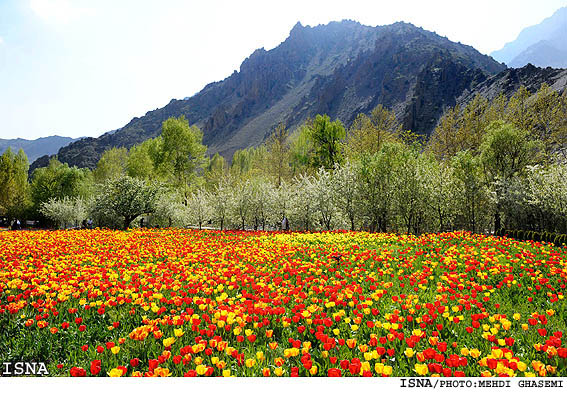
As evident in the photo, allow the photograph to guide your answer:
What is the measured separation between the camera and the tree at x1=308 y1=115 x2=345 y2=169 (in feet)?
119

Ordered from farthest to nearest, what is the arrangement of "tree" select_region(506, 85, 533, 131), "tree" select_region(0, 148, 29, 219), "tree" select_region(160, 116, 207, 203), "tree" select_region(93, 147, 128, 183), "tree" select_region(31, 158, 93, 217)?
"tree" select_region(93, 147, 128, 183) → "tree" select_region(31, 158, 93, 217) → "tree" select_region(0, 148, 29, 219) → "tree" select_region(160, 116, 207, 203) → "tree" select_region(506, 85, 533, 131)

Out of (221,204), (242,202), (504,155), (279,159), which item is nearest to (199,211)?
(221,204)

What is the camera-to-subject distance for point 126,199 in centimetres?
2136

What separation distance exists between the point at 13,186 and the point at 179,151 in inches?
1216

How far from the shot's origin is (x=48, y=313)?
4.49 m

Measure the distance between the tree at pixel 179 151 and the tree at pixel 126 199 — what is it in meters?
14.1

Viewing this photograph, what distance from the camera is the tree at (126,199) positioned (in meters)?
21.4

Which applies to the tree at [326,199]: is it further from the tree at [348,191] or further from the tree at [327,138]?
the tree at [327,138]

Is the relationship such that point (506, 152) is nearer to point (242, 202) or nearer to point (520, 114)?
point (520, 114)

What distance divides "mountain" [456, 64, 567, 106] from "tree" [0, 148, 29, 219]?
9383 cm

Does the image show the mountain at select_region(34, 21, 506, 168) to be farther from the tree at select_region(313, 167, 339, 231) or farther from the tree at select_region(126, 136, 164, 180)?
the tree at select_region(313, 167, 339, 231)

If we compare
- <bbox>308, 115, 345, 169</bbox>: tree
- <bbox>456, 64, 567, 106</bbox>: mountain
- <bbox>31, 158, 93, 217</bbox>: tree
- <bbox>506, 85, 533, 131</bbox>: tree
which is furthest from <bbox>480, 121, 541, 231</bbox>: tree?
<bbox>31, 158, 93, 217</bbox>: tree

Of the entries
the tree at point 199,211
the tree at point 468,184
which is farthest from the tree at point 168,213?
the tree at point 468,184
